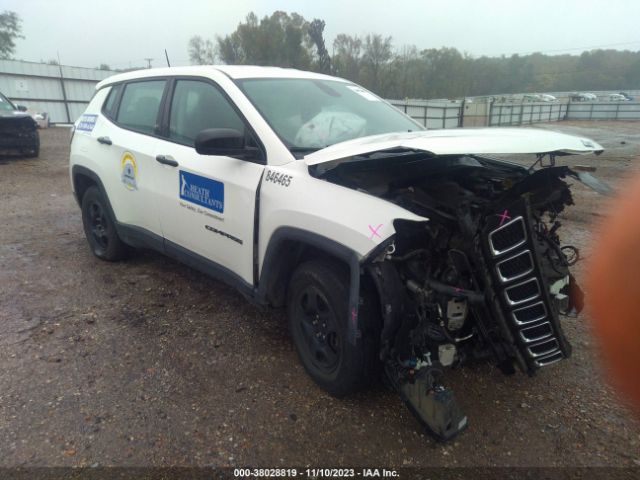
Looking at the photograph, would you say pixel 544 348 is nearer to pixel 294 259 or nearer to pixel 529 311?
pixel 529 311

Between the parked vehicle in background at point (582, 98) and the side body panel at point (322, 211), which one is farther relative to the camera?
the parked vehicle in background at point (582, 98)

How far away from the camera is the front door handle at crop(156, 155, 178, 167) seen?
11.4 ft

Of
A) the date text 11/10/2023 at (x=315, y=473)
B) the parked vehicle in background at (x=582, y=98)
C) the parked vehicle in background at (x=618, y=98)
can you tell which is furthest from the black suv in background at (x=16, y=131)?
the parked vehicle in background at (x=618, y=98)

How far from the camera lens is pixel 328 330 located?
2699 millimetres

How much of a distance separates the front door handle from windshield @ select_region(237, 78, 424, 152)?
752mm

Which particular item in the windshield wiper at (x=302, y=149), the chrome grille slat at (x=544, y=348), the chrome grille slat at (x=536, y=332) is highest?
the windshield wiper at (x=302, y=149)

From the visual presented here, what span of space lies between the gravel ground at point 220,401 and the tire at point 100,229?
677 millimetres

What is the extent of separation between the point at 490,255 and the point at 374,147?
29.6 inches

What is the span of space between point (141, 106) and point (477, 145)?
3.10 metres

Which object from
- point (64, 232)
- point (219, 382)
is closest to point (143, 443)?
point (219, 382)

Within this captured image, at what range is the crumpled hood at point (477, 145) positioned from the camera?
2.11m

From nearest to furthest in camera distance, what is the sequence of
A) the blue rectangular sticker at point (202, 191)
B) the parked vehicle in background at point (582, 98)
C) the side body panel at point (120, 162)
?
1. the blue rectangular sticker at point (202, 191)
2. the side body panel at point (120, 162)
3. the parked vehicle in background at point (582, 98)

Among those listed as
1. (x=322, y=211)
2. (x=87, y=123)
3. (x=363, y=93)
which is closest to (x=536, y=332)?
(x=322, y=211)

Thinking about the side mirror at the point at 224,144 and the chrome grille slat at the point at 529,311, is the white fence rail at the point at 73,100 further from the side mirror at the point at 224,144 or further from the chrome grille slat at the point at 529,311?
the chrome grille slat at the point at 529,311
